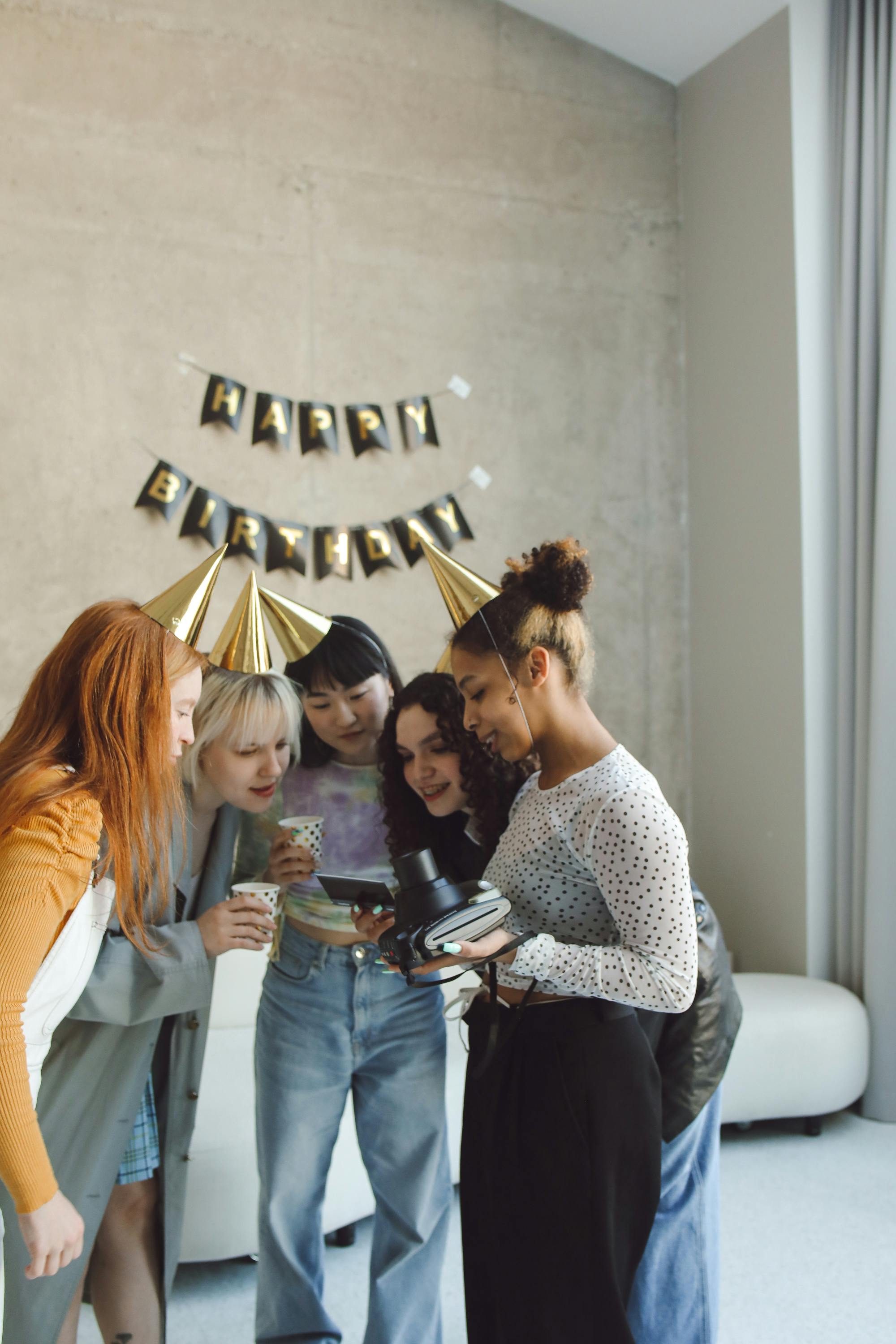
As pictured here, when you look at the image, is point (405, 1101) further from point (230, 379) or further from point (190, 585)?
point (230, 379)

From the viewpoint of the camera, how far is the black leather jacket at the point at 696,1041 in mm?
1801

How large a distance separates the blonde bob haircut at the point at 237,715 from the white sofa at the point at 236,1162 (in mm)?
752

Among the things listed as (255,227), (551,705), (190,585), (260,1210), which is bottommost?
(260,1210)

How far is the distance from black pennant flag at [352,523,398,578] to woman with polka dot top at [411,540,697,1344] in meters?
2.16

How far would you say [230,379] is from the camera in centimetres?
355

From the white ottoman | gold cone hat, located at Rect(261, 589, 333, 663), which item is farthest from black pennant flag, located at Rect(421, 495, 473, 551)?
gold cone hat, located at Rect(261, 589, 333, 663)

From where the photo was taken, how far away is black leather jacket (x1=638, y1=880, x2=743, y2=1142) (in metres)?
1.80

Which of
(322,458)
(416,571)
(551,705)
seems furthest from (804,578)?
(551,705)

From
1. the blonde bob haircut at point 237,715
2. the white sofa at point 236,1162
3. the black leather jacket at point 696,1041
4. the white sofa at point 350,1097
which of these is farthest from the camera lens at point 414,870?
the white sofa at point 350,1097

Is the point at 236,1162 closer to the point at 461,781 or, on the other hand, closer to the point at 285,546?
the point at 461,781

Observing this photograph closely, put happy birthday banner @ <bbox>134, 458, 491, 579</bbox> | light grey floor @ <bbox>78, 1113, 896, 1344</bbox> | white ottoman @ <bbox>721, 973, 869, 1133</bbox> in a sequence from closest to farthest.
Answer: light grey floor @ <bbox>78, 1113, 896, 1344</bbox>
white ottoman @ <bbox>721, 973, 869, 1133</bbox>
happy birthday banner @ <bbox>134, 458, 491, 579</bbox>

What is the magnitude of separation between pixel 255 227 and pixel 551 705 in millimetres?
2658

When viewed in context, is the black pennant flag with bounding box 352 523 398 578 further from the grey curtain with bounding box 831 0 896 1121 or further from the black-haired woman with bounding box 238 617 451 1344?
the black-haired woman with bounding box 238 617 451 1344

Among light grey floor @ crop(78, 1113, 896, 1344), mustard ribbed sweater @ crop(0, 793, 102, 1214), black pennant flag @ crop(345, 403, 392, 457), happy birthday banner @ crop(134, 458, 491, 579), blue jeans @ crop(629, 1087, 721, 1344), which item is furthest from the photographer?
black pennant flag @ crop(345, 403, 392, 457)
